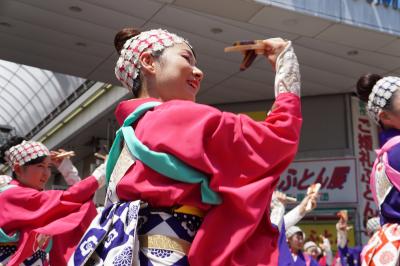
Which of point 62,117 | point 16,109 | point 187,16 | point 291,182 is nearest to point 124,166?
point 187,16

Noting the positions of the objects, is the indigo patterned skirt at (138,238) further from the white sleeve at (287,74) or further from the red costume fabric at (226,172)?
the white sleeve at (287,74)

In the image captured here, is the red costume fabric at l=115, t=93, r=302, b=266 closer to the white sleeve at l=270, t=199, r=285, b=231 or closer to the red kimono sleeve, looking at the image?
the red kimono sleeve

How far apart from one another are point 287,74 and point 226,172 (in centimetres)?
35

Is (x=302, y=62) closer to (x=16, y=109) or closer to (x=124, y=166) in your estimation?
(x=124, y=166)

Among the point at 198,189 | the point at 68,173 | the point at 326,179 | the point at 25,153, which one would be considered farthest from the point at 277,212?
the point at 326,179

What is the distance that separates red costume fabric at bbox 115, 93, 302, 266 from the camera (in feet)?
4.21

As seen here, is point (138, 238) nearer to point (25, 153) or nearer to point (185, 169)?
point (185, 169)

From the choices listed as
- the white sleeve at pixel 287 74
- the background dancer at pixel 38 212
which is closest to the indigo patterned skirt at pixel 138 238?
the white sleeve at pixel 287 74

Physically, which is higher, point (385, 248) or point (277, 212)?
point (385, 248)

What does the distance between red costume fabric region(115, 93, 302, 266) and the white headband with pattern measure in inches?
48.5

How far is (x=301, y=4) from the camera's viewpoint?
7352mm

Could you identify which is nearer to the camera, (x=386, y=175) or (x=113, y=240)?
(x=113, y=240)

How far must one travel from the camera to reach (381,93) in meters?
2.46

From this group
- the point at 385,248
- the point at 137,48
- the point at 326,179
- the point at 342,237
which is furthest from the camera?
the point at 326,179
